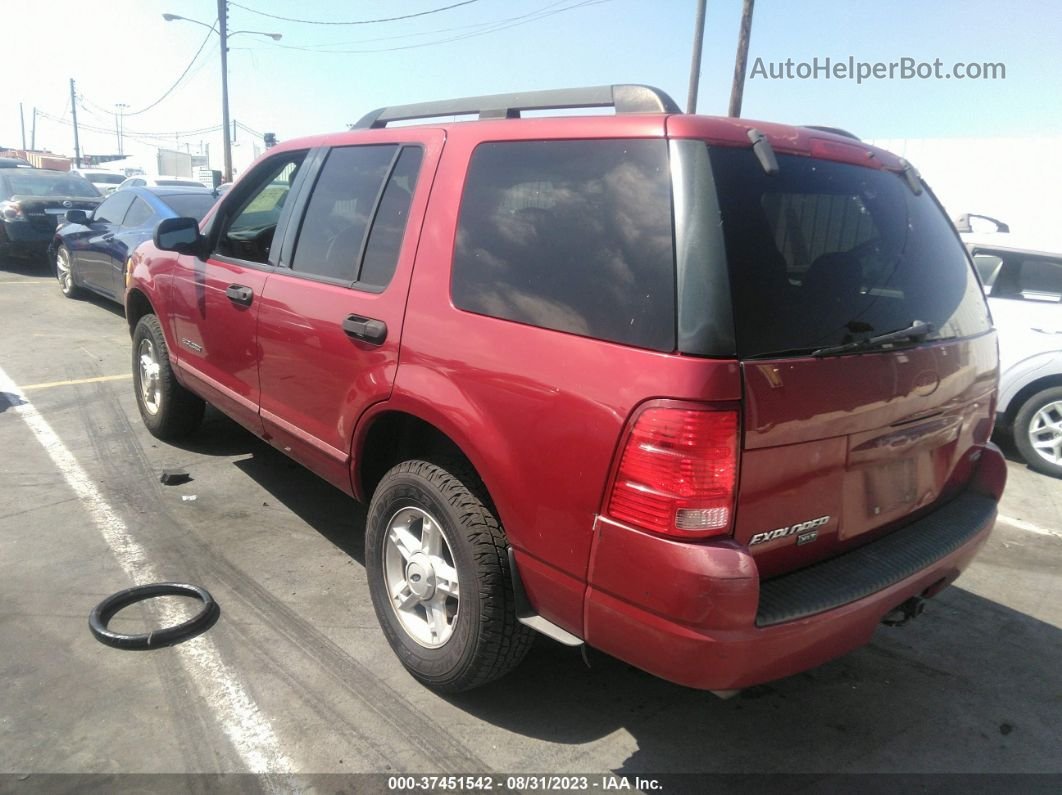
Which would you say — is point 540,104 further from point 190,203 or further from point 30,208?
point 30,208

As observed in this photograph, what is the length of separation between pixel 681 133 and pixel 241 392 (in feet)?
9.10

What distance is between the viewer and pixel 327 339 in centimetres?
319

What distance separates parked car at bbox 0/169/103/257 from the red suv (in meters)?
A: 12.0

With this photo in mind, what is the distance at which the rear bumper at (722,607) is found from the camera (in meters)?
1.97

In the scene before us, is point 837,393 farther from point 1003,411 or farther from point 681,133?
point 1003,411

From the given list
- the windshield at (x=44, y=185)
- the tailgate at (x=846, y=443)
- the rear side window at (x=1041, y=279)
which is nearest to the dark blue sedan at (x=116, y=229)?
the windshield at (x=44, y=185)

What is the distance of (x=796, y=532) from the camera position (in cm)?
219

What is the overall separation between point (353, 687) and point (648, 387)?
1697mm

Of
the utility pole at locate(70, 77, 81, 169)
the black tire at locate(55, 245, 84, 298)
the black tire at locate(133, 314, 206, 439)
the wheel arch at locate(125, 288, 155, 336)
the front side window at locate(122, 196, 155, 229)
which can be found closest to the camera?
the black tire at locate(133, 314, 206, 439)

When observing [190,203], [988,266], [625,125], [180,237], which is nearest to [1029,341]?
[988,266]

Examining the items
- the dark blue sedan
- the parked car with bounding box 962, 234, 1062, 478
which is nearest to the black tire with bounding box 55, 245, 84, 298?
the dark blue sedan

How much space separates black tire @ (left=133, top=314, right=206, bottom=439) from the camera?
16.4ft

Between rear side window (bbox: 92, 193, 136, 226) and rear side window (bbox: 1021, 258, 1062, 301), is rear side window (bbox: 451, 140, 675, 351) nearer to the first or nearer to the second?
rear side window (bbox: 1021, 258, 1062, 301)

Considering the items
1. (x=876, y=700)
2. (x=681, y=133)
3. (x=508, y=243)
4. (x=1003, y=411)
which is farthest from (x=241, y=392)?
(x=1003, y=411)
